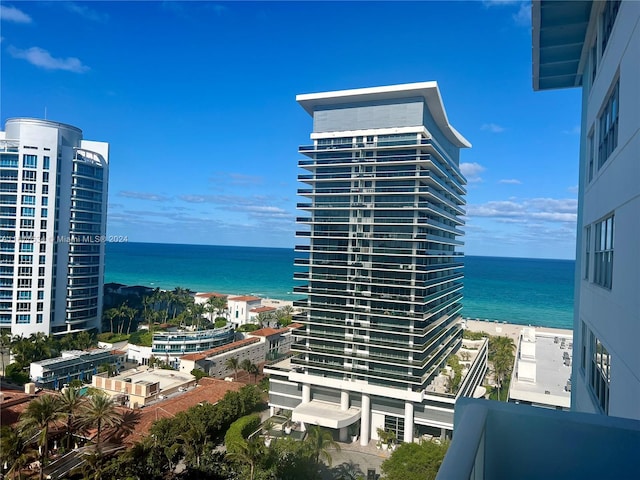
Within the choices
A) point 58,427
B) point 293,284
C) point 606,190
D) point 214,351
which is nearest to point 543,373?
point 214,351

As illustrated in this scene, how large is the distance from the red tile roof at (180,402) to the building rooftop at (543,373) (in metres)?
18.4

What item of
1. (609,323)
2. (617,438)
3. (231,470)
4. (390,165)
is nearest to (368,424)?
(231,470)

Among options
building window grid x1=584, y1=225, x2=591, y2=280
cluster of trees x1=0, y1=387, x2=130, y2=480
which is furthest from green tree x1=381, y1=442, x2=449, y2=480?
building window grid x1=584, y1=225, x2=591, y2=280

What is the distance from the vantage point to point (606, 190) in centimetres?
621

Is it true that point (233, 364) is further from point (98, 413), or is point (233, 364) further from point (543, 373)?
point (543, 373)

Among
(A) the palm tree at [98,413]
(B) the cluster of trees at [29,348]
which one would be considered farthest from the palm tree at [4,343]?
(A) the palm tree at [98,413]

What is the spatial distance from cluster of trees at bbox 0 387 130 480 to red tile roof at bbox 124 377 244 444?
0.62m

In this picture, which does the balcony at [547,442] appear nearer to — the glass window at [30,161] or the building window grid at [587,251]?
the building window grid at [587,251]

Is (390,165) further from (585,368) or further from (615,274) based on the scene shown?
(615,274)

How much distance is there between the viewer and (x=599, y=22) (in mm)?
7750

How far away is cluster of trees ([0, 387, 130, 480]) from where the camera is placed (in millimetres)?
17422

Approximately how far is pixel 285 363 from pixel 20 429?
706 inches

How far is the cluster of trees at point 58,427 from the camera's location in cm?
1742

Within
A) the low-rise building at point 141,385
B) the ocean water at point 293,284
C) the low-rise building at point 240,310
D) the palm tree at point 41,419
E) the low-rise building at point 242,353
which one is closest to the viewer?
the palm tree at point 41,419
